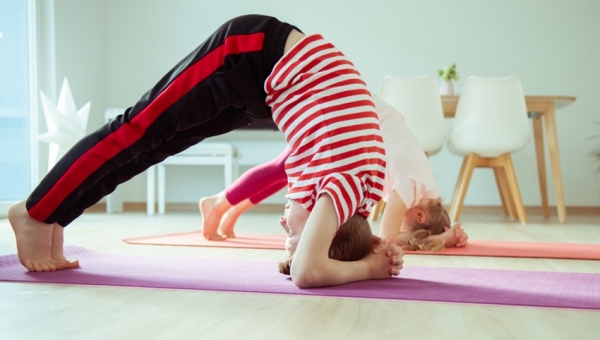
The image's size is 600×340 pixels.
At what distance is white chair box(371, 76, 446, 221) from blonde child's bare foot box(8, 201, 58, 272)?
2.75 meters

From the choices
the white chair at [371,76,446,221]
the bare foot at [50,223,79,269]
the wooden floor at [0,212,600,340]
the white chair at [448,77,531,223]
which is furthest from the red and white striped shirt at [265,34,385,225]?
the white chair at [448,77,531,223]

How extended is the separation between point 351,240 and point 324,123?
26cm

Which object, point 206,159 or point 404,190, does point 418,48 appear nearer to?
point 206,159

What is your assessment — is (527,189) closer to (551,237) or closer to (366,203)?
(551,237)

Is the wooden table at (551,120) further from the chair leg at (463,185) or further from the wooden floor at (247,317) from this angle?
the wooden floor at (247,317)

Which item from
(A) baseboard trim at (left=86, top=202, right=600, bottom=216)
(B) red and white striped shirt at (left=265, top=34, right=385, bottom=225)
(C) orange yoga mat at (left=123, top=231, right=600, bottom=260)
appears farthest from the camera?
(A) baseboard trim at (left=86, top=202, right=600, bottom=216)

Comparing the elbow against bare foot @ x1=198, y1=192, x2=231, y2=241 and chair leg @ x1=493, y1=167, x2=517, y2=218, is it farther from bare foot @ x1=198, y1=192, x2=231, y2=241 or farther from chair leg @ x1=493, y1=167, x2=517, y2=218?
chair leg @ x1=493, y1=167, x2=517, y2=218

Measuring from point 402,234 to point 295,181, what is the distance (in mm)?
943

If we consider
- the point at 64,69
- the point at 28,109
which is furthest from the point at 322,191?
the point at 64,69

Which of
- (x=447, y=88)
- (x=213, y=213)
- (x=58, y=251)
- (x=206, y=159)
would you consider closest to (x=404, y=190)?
(x=213, y=213)

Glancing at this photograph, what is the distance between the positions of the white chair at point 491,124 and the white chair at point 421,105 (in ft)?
0.53

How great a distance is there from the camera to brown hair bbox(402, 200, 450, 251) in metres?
2.31

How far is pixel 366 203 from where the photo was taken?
1.50 metres

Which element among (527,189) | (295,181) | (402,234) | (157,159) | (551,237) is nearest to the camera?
(295,181)
